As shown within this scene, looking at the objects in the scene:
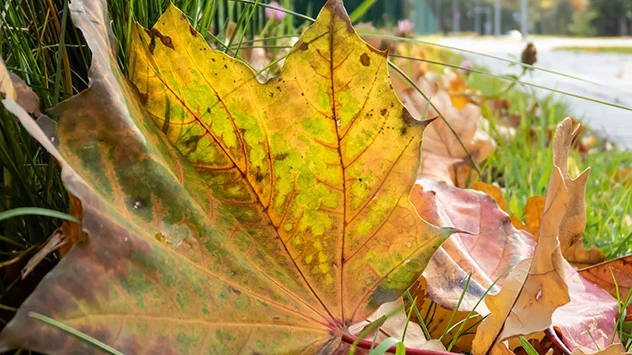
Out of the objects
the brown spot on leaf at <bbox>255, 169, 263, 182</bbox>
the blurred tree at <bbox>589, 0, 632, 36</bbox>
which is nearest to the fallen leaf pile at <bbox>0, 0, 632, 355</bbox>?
the brown spot on leaf at <bbox>255, 169, 263, 182</bbox>

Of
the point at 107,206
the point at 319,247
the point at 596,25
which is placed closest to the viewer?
the point at 107,206

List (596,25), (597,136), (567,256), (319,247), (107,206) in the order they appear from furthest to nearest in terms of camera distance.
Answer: (596,25) < (597,136) < (567,256) < (319,247) < (107,206)

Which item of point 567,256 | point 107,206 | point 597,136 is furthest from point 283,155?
point 597,136

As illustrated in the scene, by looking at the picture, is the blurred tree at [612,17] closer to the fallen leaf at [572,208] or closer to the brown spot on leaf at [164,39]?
the fallen leaf at [572,208]

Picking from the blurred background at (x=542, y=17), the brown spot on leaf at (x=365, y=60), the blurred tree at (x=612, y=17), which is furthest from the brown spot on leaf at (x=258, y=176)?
the blurred tree at (x=612, y=17)

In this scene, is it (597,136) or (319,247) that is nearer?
(319,247)

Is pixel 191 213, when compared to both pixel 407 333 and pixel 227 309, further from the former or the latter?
pixel 407 333
